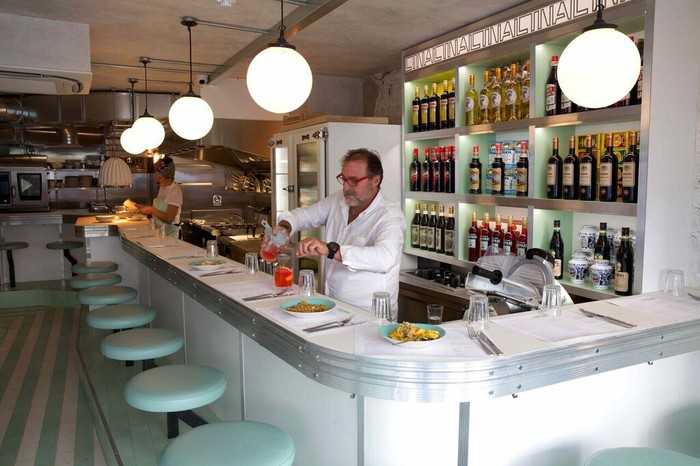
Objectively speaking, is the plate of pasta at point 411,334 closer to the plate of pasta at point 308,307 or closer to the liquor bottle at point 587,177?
the plate of pasta at point 308,307

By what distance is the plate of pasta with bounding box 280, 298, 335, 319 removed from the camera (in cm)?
215

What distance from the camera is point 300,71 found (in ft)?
8.66

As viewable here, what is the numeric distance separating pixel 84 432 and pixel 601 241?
3314 mm

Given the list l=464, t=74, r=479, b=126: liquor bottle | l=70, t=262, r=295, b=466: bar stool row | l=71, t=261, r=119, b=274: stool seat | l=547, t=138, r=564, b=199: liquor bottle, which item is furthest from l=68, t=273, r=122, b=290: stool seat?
l=547, t=138, r=564, b=199: liquor bottle

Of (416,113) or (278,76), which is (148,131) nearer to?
(416,113)

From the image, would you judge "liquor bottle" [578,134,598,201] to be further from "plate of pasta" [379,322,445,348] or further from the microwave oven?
the microwave oven

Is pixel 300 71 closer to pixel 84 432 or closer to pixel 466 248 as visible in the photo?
pixel 466 248

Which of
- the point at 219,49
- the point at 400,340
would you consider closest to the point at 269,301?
the point at 400,340

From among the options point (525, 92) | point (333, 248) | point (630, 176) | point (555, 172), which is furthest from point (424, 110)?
point (333, 248)

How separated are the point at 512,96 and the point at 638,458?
2.53m

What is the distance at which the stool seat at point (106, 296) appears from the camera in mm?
3926

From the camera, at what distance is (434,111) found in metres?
4.45

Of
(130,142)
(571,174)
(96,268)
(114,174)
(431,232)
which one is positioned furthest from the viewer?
(114,174)

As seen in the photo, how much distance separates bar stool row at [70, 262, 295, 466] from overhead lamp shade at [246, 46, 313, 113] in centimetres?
129
